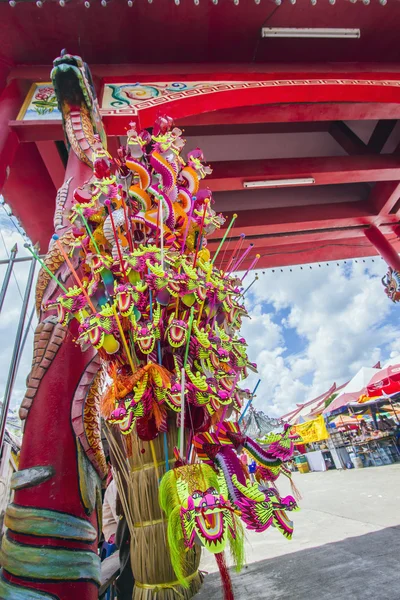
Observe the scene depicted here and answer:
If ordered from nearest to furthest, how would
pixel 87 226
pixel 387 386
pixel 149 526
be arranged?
pixel 149 526
pixel 87 226
pixel 387 386

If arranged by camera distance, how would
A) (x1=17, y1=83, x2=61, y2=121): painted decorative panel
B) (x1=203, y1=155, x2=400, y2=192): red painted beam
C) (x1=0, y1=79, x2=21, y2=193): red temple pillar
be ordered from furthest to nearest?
(x1=203, y1=155, x2=400, y2=192): red painted beam, (x1=17, y1=83, x2=61, y2=121): painted decorative panel, (x1=0, y1=79, x2=21, y2=193): red temple pillar

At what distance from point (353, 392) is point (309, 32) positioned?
8846 mm

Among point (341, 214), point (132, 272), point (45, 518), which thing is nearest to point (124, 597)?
point (45, 518)

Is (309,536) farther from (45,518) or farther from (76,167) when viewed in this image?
(76,167)

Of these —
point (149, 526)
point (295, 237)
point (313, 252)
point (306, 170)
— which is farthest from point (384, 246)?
point (149, 526)

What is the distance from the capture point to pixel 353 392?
947cm

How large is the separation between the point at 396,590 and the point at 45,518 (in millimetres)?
1145

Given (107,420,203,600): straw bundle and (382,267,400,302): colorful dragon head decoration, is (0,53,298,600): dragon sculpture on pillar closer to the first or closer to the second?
(107,420,203,600): straw bundle

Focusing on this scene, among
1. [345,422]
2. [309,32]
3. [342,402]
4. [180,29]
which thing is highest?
[180,29]

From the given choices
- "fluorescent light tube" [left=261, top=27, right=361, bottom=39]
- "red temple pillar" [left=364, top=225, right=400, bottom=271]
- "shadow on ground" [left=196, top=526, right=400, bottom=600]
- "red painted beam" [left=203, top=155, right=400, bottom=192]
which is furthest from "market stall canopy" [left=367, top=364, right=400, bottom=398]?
"fluorescent light tube" [left=261, top=27, right=361, bottom=39]

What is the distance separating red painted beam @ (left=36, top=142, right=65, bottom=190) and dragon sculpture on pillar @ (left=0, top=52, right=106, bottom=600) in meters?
2.39

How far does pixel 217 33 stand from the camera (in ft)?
10.5

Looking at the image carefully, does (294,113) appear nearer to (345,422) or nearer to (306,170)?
(306,170)

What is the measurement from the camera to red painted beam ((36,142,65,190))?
11.4 feet
